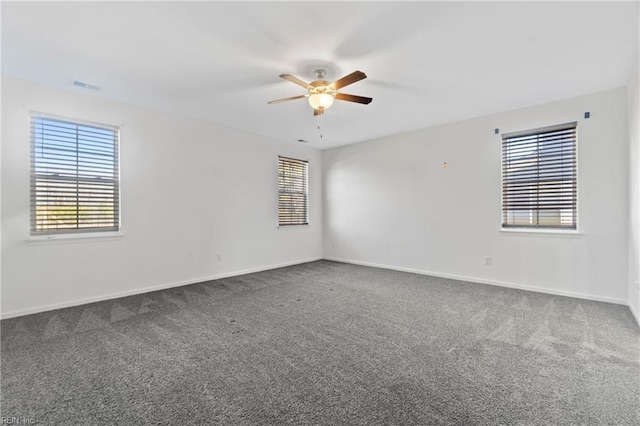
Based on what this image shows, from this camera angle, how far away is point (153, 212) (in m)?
4.23

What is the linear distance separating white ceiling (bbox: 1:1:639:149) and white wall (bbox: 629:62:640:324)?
0.32 metres

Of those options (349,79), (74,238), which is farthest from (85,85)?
(349,79)

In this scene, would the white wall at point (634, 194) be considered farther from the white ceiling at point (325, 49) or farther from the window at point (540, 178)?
the window at point (540, 178)

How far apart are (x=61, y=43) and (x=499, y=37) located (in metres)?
3.89

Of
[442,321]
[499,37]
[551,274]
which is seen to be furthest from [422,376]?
[551,274]

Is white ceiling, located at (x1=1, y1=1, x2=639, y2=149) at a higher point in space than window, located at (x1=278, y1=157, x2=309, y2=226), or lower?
higher

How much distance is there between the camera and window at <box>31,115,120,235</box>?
3.37m

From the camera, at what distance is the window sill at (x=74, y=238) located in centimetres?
331

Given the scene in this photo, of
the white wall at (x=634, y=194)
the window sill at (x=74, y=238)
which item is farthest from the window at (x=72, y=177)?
the white wall at (x=634, y=194)

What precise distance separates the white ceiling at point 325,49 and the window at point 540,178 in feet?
1.84

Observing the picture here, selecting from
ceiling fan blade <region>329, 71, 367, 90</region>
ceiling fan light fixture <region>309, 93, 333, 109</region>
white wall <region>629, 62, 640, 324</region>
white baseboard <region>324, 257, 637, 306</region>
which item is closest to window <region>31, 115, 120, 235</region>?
ceiling fan light fixture <region>309, 93, 333, 109</region>

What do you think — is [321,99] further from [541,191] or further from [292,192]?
[541,191]

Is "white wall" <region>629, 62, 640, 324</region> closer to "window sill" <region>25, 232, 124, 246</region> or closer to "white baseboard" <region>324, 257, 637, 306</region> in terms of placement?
"white baseboard" <region>324, 257, 637, 306</region>

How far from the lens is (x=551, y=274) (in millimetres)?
3979
